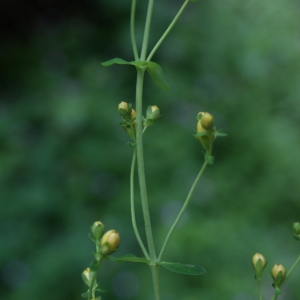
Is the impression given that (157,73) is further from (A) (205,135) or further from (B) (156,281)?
(B) (156,281)

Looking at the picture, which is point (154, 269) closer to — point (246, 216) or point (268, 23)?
point (246, 216)

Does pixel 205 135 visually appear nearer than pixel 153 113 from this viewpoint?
Yes

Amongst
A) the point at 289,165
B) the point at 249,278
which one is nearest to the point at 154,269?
the point at 249,278

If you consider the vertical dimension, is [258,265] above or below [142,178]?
below

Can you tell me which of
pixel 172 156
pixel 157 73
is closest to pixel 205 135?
pixel 157 73

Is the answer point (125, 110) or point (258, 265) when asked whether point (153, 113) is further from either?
point (258, 265)

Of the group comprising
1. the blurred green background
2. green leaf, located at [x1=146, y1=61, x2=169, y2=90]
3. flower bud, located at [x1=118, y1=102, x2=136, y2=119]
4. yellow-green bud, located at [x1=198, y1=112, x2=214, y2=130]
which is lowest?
the blurred green background

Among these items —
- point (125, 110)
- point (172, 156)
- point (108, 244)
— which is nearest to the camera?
point (108, 244)

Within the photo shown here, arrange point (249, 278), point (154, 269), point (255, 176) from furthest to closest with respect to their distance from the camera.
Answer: point (255, 176) < point (249, 278) < point (154, 269)

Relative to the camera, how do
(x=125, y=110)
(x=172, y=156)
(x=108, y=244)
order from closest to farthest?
(x=108, y=244) < (x=125, y=110) < (x=172, y=156)

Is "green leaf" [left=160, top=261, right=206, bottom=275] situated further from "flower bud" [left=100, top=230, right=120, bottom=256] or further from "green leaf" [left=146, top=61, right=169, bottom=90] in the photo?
"green leaf" [left=146, top=61, right=169, bottom=90]

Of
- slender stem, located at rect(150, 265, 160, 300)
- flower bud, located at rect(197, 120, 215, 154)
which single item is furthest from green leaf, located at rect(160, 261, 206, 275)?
flower bud, located at rect(197, 120, 215, 154)
